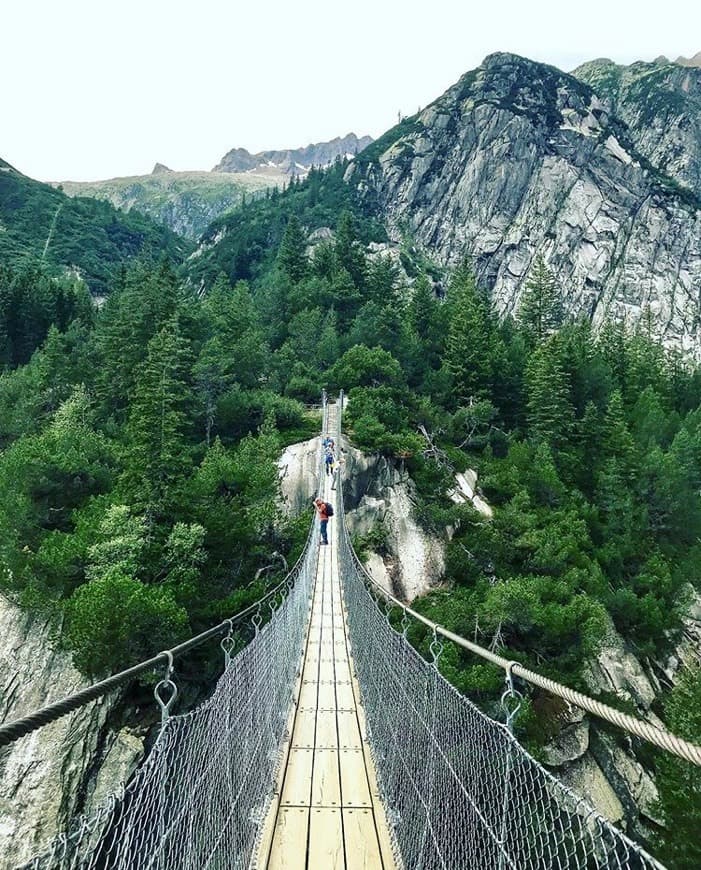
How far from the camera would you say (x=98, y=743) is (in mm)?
11844

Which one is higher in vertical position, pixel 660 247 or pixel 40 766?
pixel 660 247

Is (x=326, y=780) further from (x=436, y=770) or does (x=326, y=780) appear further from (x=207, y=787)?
(x=207, y=787)

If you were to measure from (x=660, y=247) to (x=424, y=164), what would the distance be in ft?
105

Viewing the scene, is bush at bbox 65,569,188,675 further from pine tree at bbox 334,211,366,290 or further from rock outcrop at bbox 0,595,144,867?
pine tree at bbox 334,211,366,290

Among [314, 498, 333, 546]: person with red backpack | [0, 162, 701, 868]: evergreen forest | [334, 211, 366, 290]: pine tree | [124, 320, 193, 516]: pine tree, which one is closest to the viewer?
[314, 498, 333, 546]: person with red backpack

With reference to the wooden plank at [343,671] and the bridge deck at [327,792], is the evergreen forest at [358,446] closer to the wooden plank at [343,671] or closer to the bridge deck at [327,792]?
the wooden plank at [343,671]

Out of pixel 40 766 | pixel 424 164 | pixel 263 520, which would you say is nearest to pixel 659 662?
pixel 263 520

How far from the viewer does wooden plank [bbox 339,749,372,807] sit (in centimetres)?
450

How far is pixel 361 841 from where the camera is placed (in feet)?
13.2

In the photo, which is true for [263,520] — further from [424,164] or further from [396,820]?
[424,164]

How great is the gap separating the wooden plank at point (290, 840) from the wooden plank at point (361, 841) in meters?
0.31

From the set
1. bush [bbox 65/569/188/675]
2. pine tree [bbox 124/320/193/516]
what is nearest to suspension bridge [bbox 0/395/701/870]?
bush [bbox 65/569/188/675]

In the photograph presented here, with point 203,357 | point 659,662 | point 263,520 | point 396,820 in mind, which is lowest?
point 659,662

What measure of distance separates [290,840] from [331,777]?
0.87m
